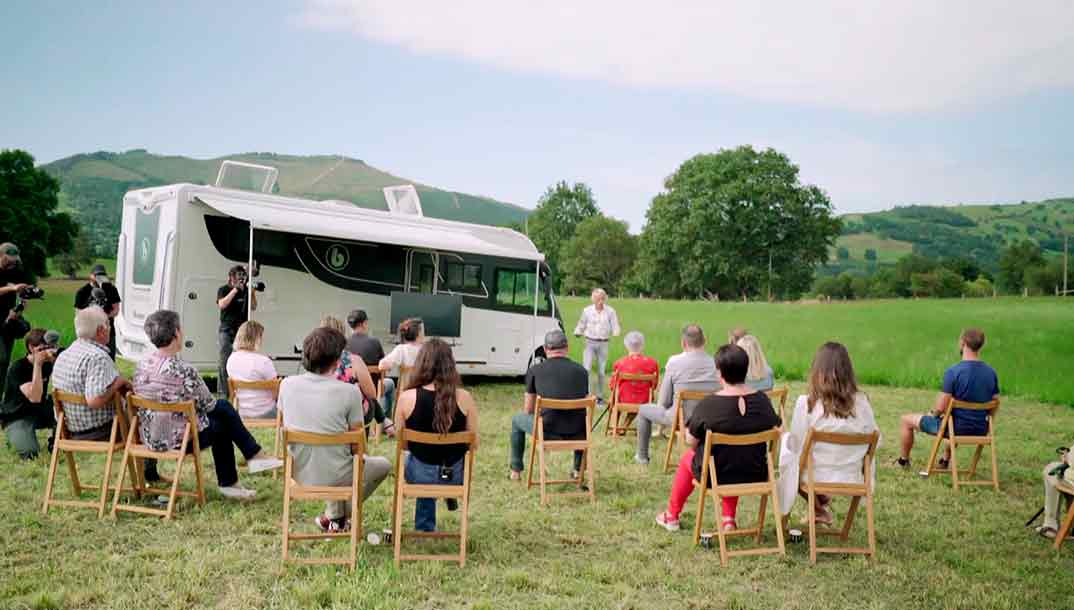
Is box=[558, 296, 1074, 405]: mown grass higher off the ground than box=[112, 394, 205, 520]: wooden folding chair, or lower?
higher

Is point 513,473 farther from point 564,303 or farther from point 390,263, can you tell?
point 564,303

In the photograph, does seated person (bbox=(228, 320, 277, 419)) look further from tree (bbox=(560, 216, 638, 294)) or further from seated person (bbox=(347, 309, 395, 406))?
tree (bbox=(560, 216, 638, 294))

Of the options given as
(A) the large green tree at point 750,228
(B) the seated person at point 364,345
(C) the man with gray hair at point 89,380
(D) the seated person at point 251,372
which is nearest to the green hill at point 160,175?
(A) the large green tree at point 750,228

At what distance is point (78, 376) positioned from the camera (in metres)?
5.18

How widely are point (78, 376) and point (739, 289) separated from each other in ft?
152

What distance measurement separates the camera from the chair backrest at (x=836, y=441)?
4.55 m

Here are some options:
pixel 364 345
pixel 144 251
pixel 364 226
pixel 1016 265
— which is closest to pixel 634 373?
pixel 364 345

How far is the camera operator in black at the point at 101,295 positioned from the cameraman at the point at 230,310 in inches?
42.7

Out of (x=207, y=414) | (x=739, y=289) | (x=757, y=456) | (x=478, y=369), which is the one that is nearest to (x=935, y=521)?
(x=757, y=456)

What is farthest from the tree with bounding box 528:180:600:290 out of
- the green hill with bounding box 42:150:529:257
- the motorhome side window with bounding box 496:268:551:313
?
the motorhome side window with bounding box 496:268:551:313

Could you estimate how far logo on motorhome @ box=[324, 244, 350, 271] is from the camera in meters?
10.6

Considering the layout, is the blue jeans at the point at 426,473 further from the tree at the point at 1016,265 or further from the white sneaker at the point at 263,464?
the tree at the point at 1016,265

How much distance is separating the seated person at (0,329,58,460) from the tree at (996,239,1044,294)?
2336 inches

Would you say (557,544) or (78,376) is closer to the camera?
(557,544)
